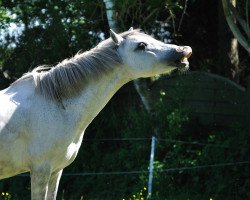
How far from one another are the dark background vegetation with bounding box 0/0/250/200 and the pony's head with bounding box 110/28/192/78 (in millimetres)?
3191

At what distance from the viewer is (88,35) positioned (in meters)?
9.48

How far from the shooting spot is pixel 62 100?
15.0ft

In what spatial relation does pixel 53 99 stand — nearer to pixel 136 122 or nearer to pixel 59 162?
pixel 59 162

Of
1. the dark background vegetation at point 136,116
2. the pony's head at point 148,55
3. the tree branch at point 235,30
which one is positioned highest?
the pony's head at point 148,55

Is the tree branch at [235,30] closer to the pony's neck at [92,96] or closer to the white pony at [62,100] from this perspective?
the white pony at [62,100]

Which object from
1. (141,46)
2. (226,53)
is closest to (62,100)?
(141,46)

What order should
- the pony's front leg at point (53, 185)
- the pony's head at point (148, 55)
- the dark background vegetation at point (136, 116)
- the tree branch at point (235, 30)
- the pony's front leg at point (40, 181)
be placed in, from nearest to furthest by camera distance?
the pony's front leg at point (40, 181) → the pony's head at point (148, 55) → the pony's front leg at point (53, 185) → the tree branch at point (235, 30) → the dark background vegetation at point (136, 116)

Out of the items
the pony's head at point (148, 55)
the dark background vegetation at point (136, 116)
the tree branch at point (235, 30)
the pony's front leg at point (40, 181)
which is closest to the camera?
the pony's front leg at point (40, 181)

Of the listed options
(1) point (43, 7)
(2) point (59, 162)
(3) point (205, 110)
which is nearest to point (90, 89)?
(2) point (59, 162)

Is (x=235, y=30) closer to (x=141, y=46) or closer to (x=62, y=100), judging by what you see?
(x=141, y=46)

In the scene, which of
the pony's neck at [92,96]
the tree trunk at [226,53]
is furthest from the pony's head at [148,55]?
the tree trunk at [226,53]

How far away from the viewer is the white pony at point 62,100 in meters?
4.41

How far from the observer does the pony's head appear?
4527 millimetres

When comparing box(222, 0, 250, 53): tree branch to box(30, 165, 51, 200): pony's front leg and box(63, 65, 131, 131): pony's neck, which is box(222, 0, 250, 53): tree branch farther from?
box(30, 165, 51, 200): pony's front leg
